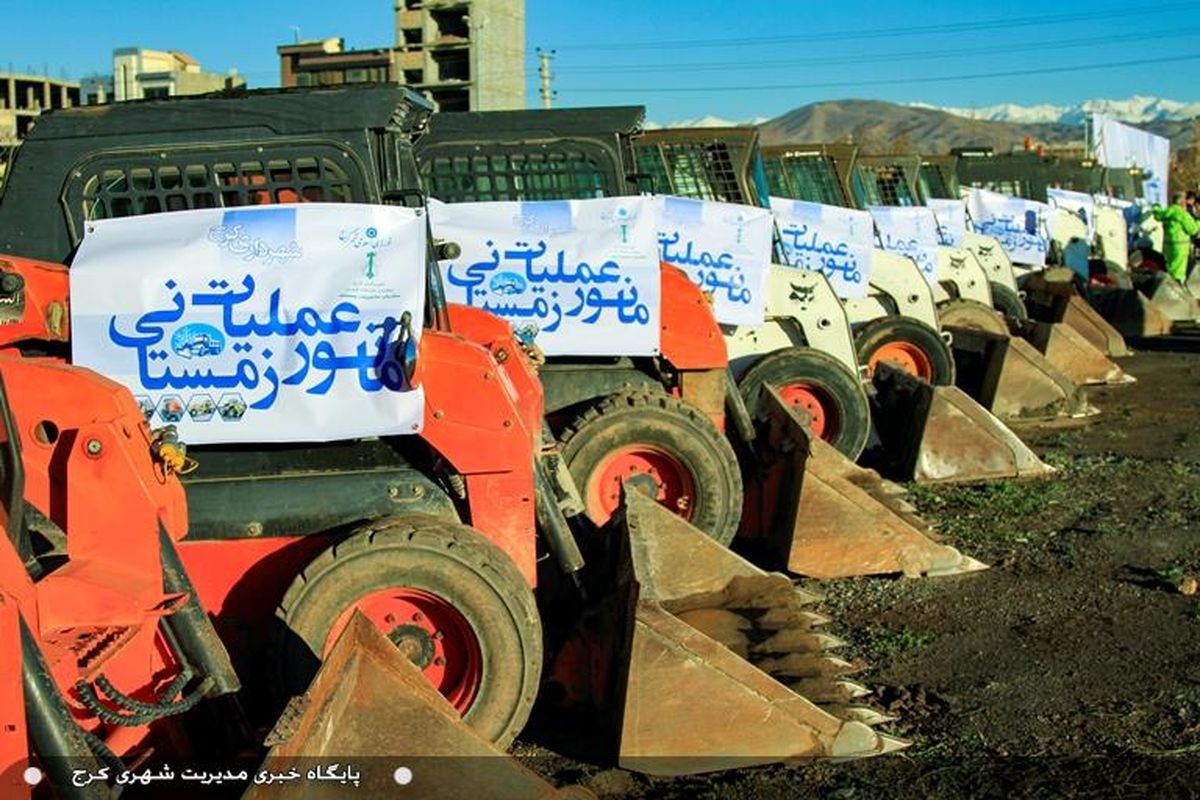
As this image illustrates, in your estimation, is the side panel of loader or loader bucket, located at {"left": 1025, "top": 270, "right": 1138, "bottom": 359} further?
loader bucket, located at {"left": 1025, "top": 270, "right": 1138, "bottom": 359}

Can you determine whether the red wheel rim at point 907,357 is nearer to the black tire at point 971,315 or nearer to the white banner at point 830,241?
the white banner at point 830,241

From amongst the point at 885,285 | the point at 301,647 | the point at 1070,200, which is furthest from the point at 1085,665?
the point at 1070,200

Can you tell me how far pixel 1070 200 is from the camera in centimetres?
2256

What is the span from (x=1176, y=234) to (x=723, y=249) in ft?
46.3

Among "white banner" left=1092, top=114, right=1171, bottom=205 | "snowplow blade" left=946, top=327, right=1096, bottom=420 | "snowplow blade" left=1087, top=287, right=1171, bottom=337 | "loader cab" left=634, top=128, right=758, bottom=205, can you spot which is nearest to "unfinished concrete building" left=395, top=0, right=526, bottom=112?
"snowplow blade" left=1087, top=287, right=1171, bottom=337

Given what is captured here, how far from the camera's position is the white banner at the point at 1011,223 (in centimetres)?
1853

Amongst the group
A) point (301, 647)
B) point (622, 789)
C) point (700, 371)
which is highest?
point (700, 371)

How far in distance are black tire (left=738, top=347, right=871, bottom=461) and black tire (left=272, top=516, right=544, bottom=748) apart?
15.7ft

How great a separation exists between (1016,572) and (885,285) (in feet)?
16.6

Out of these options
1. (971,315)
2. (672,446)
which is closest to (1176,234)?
(971,315)

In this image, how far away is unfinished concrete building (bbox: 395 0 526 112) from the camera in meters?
27.2

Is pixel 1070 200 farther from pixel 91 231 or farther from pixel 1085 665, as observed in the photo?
pixel 91 231

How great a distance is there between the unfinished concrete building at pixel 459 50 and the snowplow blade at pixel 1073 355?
47.9 feet

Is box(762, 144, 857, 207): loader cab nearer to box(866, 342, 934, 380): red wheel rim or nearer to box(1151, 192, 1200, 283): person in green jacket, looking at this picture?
box(866, 342, 934, 380): red wheel rim
